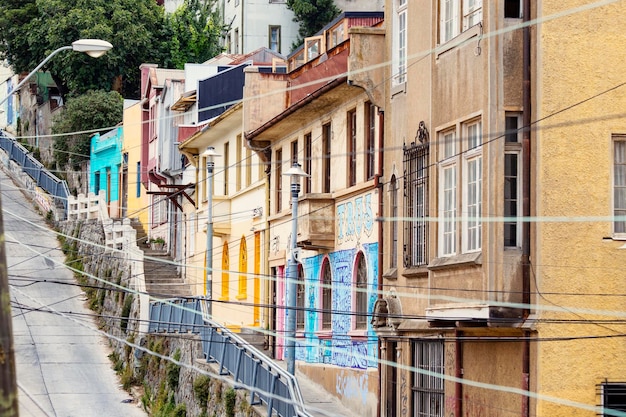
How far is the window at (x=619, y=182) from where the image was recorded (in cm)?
2038

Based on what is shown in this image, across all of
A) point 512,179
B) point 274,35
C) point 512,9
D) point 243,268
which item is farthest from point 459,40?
point 274,35

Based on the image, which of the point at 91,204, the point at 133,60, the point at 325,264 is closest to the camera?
the point at 325,264

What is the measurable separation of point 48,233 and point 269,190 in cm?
2352

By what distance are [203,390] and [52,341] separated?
41.4ft

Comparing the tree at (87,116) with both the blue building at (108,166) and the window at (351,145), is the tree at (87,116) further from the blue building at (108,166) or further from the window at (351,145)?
the window at (351,145)

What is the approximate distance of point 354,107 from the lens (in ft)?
102

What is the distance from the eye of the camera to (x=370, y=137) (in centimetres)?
2984

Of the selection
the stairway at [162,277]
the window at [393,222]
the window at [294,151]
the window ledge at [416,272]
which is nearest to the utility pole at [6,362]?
the window ledge at [416,272]

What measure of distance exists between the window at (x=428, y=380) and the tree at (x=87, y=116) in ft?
139

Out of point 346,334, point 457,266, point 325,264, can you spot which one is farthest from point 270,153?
point 457,266

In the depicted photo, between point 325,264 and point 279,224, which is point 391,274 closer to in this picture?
→ point 325,264

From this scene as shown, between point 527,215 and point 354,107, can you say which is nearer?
point 527,215

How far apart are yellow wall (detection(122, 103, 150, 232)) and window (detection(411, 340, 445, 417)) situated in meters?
34.6

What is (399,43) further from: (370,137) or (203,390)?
(203,390)
